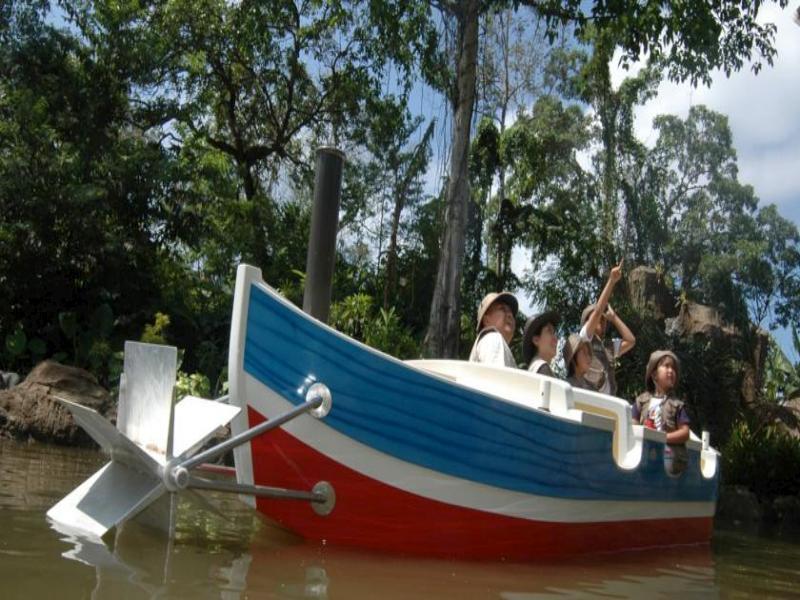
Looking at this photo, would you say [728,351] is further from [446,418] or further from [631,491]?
[446,418]

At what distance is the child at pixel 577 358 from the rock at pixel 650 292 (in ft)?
35.0

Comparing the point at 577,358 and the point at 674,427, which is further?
the point at 674,427

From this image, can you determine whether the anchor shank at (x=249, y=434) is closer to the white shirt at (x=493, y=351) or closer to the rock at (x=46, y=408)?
the white shirt at (x=493, y=351)

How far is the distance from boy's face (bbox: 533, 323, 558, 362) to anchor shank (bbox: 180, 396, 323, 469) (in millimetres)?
1964

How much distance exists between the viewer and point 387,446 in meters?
4.25

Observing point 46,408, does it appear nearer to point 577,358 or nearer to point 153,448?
point 577,358

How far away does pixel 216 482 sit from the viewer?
3.87 m

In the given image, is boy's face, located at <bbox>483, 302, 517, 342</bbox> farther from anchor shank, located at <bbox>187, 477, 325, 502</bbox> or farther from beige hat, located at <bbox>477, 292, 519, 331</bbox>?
anchor shank, located at <bbox>187, 477, 325, 502</bbox>

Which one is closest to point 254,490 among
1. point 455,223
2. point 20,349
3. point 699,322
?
point 455,223

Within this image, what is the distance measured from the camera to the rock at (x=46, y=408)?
29.9 feet

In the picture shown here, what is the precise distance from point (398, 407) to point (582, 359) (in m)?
2.12

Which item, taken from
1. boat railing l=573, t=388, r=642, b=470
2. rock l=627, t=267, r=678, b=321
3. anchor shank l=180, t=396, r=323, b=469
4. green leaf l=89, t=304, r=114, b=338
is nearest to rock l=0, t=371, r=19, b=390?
green leaf l=89, t=304, r=114, b=338

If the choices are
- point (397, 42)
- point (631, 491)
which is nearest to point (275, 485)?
point (631, 491)

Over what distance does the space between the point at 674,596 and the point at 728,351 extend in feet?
35.0
